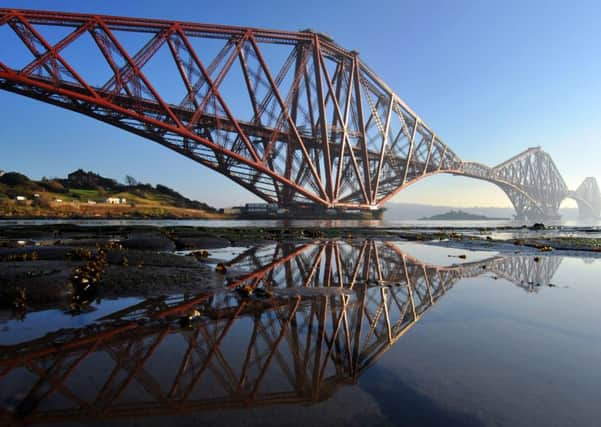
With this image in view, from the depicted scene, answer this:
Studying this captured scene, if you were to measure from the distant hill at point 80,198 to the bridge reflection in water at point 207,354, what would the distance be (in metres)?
62.1

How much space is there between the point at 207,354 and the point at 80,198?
265ft

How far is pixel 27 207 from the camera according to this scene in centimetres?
5734

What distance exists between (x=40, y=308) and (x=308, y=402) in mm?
4738

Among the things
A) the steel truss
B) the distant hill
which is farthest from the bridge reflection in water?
the steel truss

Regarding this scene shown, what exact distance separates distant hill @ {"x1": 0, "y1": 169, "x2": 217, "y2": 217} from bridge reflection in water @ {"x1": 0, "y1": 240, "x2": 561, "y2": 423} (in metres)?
62.1

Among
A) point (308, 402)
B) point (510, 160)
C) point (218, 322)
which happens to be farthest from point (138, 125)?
point (510, 160)

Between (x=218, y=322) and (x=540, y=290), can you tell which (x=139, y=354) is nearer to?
(x=218, y=322)

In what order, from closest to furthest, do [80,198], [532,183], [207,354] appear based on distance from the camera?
[207,354] → [80,198] → [532,183]

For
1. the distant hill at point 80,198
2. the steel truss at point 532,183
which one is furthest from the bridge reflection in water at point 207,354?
the steel truss at point 532,183

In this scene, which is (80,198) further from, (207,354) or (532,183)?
(532,183)

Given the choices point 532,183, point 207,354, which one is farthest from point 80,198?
point 532,183

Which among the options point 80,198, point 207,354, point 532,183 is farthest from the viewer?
point 532,183

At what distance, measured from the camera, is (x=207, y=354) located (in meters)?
3.75

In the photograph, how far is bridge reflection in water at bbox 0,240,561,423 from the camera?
9.17 feet
